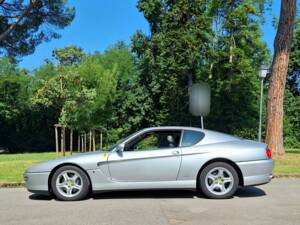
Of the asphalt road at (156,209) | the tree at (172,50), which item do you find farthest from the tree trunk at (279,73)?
the tree at (172,50)

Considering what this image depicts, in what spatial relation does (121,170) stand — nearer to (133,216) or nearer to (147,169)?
(147,169)

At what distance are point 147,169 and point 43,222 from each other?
2.42 meters

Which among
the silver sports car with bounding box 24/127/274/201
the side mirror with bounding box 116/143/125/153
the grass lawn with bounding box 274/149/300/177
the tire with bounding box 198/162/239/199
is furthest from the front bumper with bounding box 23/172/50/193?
the grass lawn with bounding box 274/149/300/177

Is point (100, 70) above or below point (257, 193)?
above

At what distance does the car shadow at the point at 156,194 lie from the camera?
8656 mm

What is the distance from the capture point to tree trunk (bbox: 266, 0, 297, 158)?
15.9m

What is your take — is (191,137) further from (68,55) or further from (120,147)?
(68,55)

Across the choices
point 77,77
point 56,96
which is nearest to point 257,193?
point 77,77

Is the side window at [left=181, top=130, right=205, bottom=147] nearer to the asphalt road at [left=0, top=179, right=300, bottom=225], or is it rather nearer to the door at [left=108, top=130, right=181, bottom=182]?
the door at [left=108, top=130, right=181, bottom=182]

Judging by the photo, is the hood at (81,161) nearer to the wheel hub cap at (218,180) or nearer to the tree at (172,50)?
the wheel hub cap at (218,180)

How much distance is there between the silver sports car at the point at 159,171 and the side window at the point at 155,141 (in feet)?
0.15

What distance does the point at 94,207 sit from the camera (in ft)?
25.0

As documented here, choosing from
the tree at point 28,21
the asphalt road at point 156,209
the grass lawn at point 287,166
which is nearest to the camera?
the asphalt road at point 156,209

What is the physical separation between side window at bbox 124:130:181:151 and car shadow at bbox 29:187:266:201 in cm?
98
